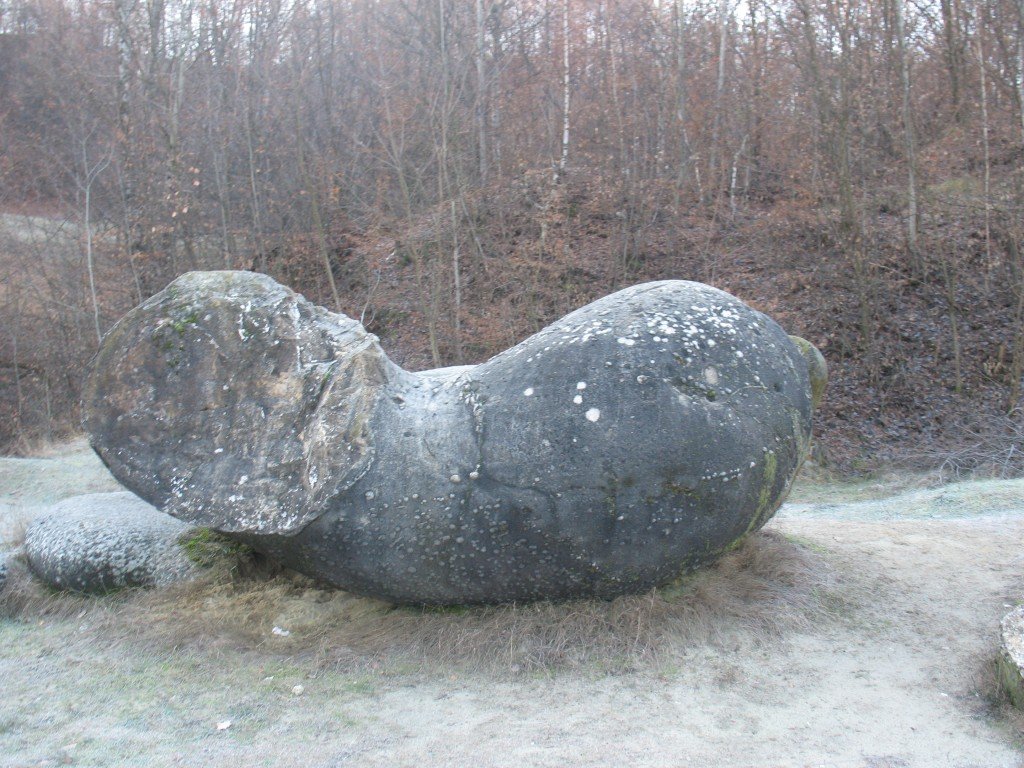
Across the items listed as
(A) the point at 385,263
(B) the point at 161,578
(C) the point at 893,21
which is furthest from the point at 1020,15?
(B) the point at 161,578

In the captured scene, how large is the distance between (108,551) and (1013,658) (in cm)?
455

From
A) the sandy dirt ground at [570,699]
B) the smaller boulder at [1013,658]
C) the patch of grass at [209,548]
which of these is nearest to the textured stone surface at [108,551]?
the patch of grass at [209,548]

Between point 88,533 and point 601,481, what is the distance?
3.09 m

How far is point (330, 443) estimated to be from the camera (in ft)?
14.4

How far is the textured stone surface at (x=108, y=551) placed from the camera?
508cm

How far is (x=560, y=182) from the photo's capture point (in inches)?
640

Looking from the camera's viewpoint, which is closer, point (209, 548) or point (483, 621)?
point (483, 621)

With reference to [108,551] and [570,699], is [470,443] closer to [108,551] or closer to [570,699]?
[570,699]

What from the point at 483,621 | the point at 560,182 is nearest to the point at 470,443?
the point at 483,621

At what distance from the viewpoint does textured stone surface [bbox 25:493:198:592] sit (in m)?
5.08

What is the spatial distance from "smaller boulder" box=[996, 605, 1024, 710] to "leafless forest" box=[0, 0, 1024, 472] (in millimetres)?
7149

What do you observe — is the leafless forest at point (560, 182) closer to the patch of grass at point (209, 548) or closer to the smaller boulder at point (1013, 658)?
the smaller boulder at point (1013, 658)

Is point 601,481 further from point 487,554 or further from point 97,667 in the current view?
point 97,667

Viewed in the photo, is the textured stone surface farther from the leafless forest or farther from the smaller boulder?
the leafless forest
